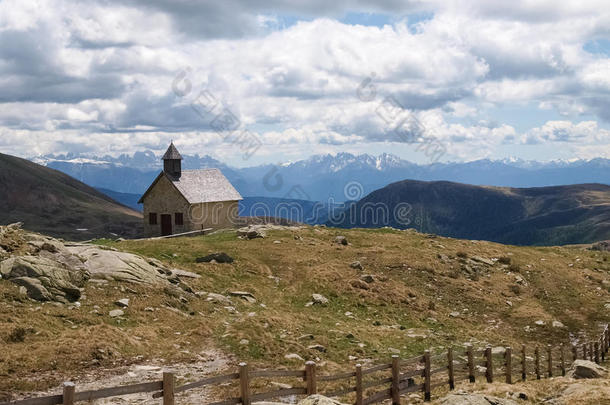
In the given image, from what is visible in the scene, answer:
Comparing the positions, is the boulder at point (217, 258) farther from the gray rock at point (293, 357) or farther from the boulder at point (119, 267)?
the gray rock at point (293, 357)

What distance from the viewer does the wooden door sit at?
6425cm

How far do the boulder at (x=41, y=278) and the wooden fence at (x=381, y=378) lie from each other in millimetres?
10743

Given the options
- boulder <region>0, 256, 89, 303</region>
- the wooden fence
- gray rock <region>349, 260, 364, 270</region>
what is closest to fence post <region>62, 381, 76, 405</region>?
the wooden fence

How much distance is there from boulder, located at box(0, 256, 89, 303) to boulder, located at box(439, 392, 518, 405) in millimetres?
17742

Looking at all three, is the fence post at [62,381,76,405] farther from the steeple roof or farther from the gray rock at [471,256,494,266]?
the steeple roof

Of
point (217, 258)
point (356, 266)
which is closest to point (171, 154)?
point (217, 258)

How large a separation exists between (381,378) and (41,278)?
54.5 ft

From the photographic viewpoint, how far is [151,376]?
61.8 ft

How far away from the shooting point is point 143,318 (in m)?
25.5

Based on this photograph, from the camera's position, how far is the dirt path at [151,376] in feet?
54.8

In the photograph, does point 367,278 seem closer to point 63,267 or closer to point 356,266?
point 356,266

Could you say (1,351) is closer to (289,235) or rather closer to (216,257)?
(216,257)

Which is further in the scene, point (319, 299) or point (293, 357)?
point (319, 299)

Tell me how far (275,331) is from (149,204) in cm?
4420
